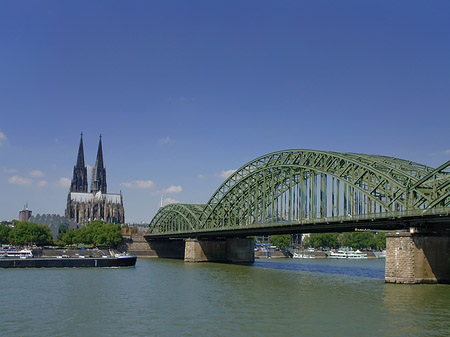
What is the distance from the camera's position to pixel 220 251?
378ft

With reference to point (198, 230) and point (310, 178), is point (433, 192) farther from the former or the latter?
point (198, 230)

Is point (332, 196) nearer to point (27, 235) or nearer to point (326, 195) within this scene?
point (326, 195)

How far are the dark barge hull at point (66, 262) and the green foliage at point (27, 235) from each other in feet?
252

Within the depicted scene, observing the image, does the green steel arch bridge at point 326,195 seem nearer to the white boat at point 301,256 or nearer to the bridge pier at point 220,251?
the bridge pier at point 220,251

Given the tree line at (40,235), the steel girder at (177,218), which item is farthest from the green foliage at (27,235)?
the steel girder at (177,218)

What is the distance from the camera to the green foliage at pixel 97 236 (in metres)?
164

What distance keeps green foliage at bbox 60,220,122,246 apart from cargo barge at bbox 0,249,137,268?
68.4 meters

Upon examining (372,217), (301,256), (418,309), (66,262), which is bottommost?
(301,256)

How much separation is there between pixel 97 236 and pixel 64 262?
77745mm

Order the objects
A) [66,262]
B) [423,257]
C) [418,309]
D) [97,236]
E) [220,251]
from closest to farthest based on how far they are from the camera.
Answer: [418,309]
[423,257]
[66,262]
[220,251]
[97,236]

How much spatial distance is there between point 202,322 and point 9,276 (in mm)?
45260

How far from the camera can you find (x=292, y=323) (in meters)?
34.3

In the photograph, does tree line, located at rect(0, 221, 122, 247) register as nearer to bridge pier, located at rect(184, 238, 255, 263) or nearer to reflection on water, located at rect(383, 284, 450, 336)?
bridge pier, located at rect(184, 238, 255, 263)

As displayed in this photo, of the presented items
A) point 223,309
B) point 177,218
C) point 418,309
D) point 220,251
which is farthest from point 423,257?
point 177,218
